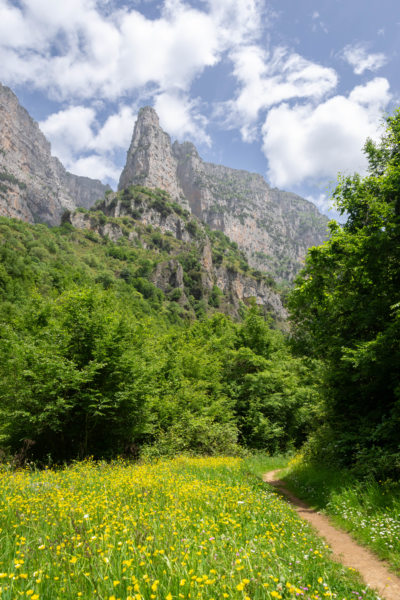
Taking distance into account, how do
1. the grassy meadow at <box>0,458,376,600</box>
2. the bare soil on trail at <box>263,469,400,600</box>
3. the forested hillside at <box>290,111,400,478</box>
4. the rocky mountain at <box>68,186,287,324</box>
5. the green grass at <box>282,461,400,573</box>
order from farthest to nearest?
the rocky mountain at <box>68,186,287,324</box>
the forested hillside at <box>290,111,400,478</box>
the green grass at <box>282,461,400,573</box>
the bare soil on trail at <box>263,469,400,600</box>
the grassy meadow at <box>0,458,376,600</box>

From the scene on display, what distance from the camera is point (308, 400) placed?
2575cm

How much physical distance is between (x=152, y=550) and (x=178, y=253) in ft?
502

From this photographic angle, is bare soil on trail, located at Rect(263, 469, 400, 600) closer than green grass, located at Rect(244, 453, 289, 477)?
Yes

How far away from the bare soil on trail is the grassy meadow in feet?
1.45

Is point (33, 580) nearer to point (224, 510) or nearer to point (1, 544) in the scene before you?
point (1, 544)

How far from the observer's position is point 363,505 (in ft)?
23.4

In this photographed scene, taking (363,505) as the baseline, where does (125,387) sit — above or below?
above

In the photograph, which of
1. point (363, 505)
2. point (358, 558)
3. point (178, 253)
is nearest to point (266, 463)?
point (363, 505)

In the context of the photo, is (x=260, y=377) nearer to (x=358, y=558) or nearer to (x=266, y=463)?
(x=266, y=463)

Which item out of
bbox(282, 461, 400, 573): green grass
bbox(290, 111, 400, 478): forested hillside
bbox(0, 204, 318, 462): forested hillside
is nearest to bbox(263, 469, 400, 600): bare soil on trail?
bbox(282, 461, 400, 573): green grass

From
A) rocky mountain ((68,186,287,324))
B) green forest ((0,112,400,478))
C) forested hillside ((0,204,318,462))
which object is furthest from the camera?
rocky mountain ((68,186,287,324))

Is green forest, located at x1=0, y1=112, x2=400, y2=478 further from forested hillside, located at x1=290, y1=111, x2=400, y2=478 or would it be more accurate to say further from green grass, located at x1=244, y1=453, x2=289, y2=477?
green grass, located at x1=244, y1=453, x2=289, y2=477

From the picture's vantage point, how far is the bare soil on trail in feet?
13.8

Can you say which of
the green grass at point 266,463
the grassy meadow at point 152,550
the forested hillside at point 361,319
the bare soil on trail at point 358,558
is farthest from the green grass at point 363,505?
the green grass at point 266,463
